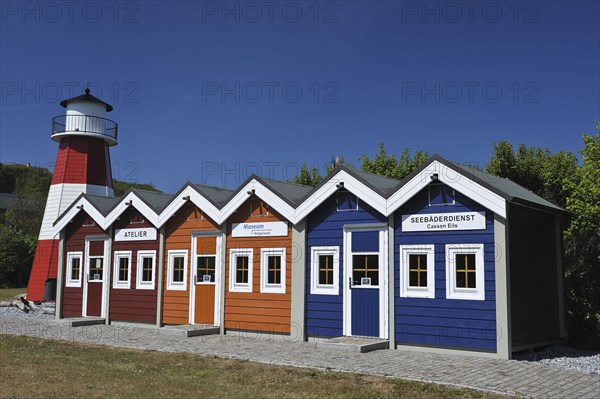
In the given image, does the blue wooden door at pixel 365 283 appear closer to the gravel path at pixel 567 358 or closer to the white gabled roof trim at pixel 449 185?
the white gabled roof trim at pixel 449 185

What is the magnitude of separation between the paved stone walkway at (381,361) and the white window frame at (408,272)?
52.2 inches

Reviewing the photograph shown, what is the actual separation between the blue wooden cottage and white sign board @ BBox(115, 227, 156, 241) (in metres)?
5.94

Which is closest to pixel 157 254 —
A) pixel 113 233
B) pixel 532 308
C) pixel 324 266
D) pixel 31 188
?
pixel 113 233

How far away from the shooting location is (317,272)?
15852 millimetres

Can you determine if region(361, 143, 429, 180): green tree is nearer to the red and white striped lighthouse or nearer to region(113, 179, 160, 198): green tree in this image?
the red and white striped lighthouse

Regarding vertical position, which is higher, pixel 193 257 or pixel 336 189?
pixel 336 189

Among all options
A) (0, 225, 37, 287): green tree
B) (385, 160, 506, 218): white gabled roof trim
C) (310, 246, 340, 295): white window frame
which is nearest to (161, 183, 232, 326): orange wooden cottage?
(310, 246, 340, 295): white window frame

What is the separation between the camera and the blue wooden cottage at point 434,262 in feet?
42.7

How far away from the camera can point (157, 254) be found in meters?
19.4

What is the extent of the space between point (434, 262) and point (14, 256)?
3594 cm

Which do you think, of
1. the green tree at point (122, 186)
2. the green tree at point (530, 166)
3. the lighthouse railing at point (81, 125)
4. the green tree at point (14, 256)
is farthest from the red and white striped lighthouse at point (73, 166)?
the green tree at point (122, 186)

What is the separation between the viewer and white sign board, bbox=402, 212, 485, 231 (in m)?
13.3

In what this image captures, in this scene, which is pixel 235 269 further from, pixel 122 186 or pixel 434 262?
pixel 122 186

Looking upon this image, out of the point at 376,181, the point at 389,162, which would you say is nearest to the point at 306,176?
the point at 389,162
